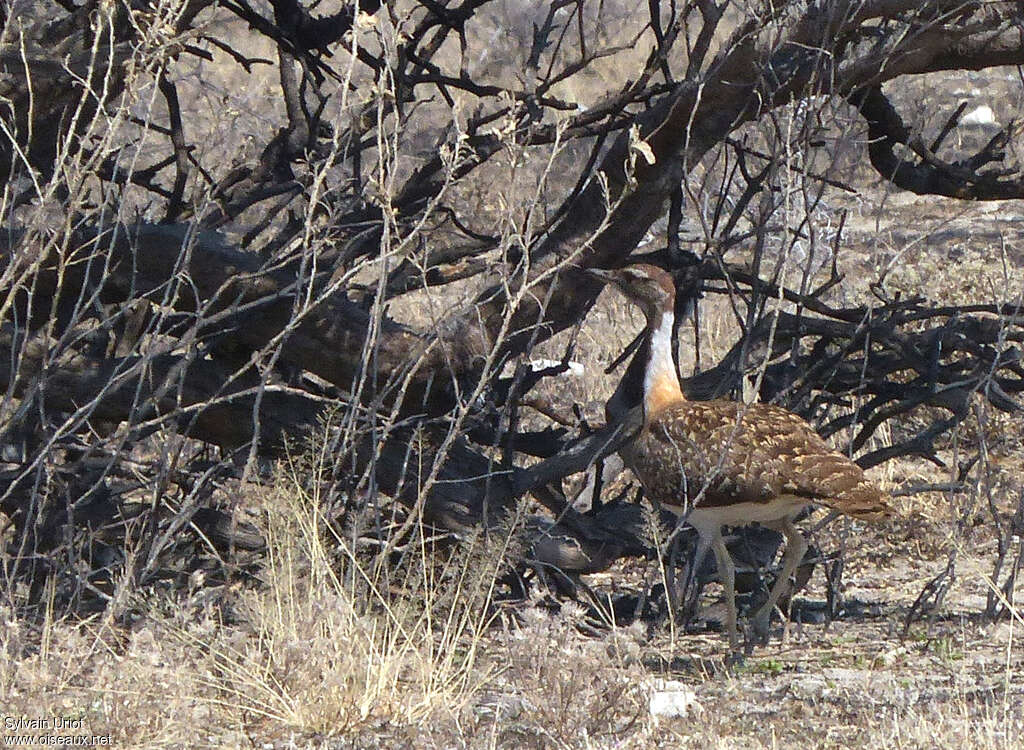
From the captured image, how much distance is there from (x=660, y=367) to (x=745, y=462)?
0.76 m

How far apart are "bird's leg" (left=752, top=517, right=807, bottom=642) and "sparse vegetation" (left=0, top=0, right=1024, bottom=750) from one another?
184 millimetres

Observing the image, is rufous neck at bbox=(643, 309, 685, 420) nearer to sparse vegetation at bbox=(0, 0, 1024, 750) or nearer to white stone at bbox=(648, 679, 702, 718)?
sparse vegetation at bbox=(0, 0, 1024, 750)

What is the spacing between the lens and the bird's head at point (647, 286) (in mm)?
5914

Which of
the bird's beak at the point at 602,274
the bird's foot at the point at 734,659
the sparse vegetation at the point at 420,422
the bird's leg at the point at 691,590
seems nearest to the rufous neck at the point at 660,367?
the sparse vegetation at the point at 420,422

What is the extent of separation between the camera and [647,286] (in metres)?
5.98

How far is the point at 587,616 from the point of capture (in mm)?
6133

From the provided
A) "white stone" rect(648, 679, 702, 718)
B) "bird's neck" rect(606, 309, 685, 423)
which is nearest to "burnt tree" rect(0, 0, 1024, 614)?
"bird's neck" rect(606, 309, 685, 423)

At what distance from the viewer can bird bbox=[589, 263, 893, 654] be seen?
17.5 ft

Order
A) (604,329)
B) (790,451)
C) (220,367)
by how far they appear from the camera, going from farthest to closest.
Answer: (604,329)
(220,367)
(790,451)

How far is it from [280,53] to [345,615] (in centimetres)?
289

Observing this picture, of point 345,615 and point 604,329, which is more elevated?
point 604,329

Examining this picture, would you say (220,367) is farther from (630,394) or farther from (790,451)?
(790,451)

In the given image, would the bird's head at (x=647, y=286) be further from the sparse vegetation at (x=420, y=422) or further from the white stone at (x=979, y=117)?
the white stone at (x=979, y=117)

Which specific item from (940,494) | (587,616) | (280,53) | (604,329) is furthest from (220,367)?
(604,329)
